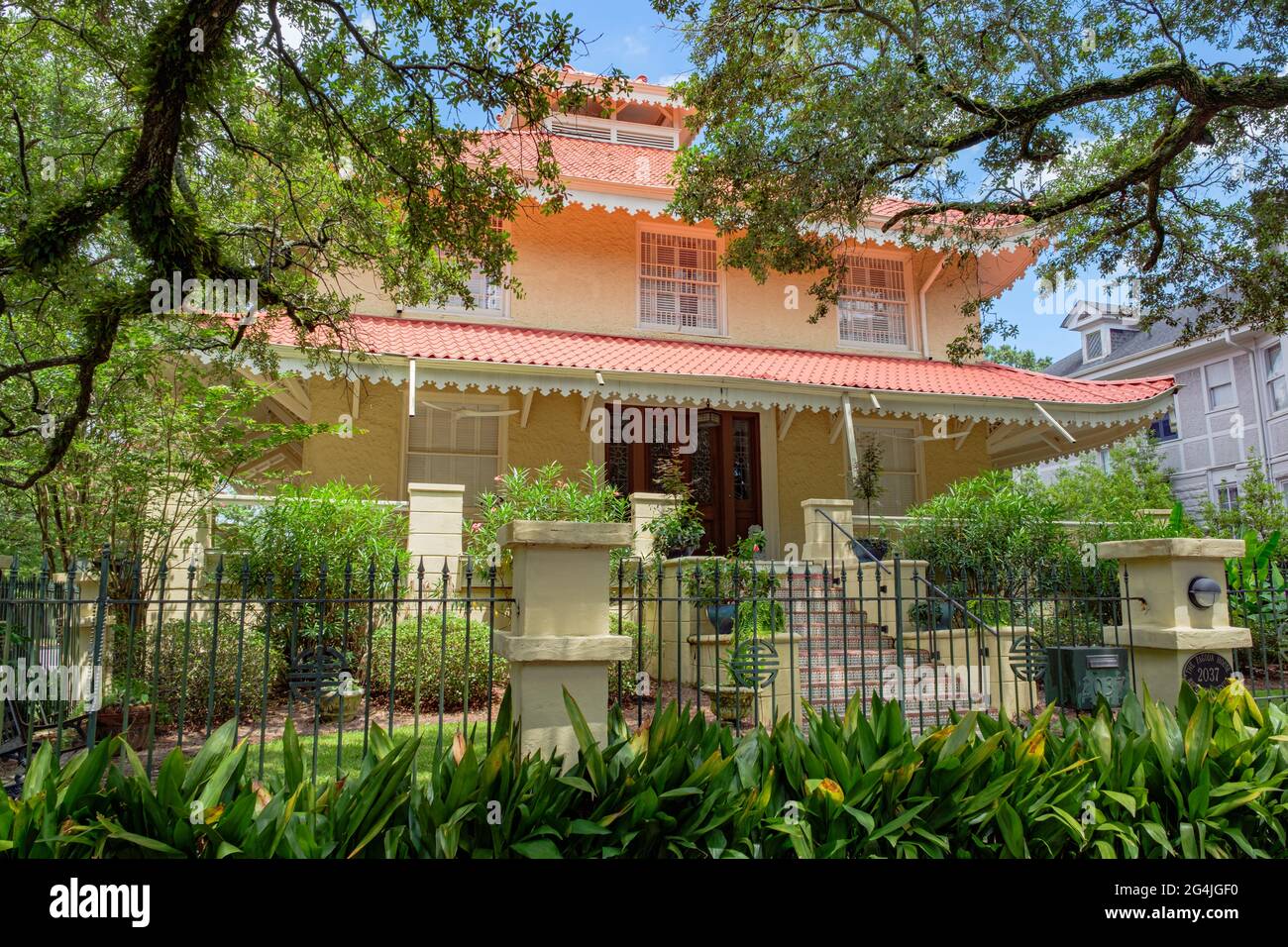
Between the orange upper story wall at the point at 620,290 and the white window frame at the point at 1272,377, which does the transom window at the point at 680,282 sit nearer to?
the orange upper story wall at the point at 620,290

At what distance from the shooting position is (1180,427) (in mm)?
25641

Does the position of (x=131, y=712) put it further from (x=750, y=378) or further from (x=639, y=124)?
(x=639, y=124)

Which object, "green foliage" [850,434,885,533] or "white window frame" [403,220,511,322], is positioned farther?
"white window frame" [403,220,511,322]

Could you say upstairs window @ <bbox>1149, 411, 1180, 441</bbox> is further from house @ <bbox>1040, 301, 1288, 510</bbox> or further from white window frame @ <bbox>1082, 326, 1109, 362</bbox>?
white window frame @ <bbox>1082, 326, 1109, 362</bbox>

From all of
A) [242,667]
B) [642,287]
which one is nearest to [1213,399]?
[642,287]

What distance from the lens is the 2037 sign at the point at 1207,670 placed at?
574 centimetres

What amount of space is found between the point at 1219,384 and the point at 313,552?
25127 mm

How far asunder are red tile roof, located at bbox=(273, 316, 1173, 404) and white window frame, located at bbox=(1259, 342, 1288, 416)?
10.5 metres

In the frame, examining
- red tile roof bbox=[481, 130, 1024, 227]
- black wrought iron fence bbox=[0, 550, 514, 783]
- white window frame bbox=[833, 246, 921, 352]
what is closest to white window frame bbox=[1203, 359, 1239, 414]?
white window frame bbox=[833, 246, 921, 352]

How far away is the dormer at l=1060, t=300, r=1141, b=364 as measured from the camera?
93.4 ft

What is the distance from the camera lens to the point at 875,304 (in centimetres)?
1608
